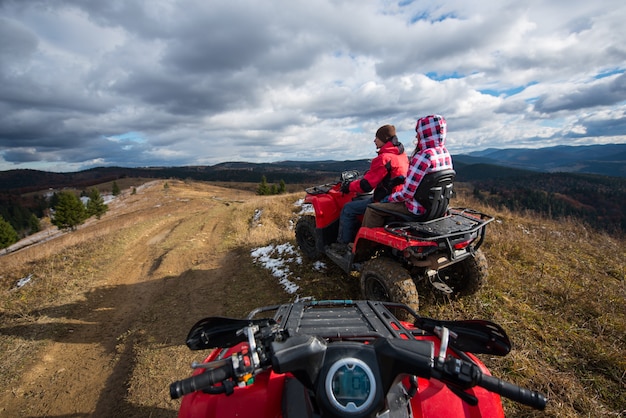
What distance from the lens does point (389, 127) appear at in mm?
4816

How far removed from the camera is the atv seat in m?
3.78

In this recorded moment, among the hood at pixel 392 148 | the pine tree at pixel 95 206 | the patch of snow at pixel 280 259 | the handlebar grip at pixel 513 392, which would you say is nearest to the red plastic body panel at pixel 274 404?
the handlebar grip at pixel 513 392

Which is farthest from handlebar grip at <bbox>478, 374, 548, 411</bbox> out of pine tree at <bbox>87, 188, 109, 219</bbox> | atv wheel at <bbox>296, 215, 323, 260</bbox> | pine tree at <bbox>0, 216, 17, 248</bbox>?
pine tree at <bbox>87, 188, 109, 219</bbox>

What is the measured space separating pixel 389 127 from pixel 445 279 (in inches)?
104

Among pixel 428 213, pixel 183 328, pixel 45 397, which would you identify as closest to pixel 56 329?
pixel 45 397

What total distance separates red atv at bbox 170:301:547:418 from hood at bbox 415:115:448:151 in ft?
9.18

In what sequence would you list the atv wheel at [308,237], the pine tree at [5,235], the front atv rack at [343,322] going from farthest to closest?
the pine tree at [5,235] < the atv wheel at [308,237] < the front atv rack at [343,322]

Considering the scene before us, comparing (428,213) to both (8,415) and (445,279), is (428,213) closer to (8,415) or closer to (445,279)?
(445,279)

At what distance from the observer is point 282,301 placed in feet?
18.0

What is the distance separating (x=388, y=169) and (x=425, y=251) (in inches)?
60.0

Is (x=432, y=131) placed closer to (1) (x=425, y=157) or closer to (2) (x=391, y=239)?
(1) (x=425, y=157)

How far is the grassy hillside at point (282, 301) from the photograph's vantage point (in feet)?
11.1

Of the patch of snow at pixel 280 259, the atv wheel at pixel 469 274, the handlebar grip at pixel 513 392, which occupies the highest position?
the handlebar grip at pixel 513 392

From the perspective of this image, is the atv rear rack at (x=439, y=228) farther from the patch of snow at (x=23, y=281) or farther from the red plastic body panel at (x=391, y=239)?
the patch of snow at (x=23, y=281)
